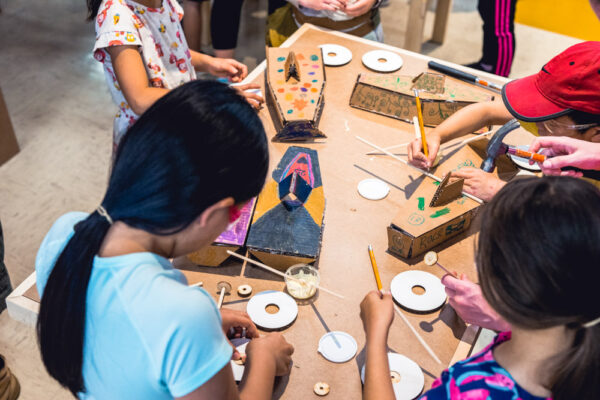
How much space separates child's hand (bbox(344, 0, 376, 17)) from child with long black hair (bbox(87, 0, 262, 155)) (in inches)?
24.0

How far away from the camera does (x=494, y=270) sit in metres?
0.83

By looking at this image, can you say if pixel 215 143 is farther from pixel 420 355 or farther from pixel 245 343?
pixel 420 355

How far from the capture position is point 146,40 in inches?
61.6

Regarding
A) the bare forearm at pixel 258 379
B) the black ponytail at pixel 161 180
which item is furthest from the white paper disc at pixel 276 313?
the black ponytail at pixel 161 180

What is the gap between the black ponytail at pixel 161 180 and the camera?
82 centimetres

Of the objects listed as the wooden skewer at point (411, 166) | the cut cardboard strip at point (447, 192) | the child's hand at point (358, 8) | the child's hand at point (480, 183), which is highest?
the child's hand at point (358, 8)

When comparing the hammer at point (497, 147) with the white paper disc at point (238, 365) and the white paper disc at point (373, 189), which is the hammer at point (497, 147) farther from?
the white paper disc at point (238, 365)

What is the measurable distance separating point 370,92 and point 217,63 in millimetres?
560

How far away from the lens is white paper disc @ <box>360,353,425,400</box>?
108 centimetres

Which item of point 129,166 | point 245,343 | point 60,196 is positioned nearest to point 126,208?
point 129,166

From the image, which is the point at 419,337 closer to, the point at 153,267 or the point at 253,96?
the point at 153,267

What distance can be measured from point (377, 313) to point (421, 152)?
61 cm

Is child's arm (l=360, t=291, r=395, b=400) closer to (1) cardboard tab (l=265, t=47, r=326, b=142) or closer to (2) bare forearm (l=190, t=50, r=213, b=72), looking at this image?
(1) cardboard tab (l=265, t=47, r=326, b=142)

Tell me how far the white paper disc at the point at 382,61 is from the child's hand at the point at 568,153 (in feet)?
2.33
